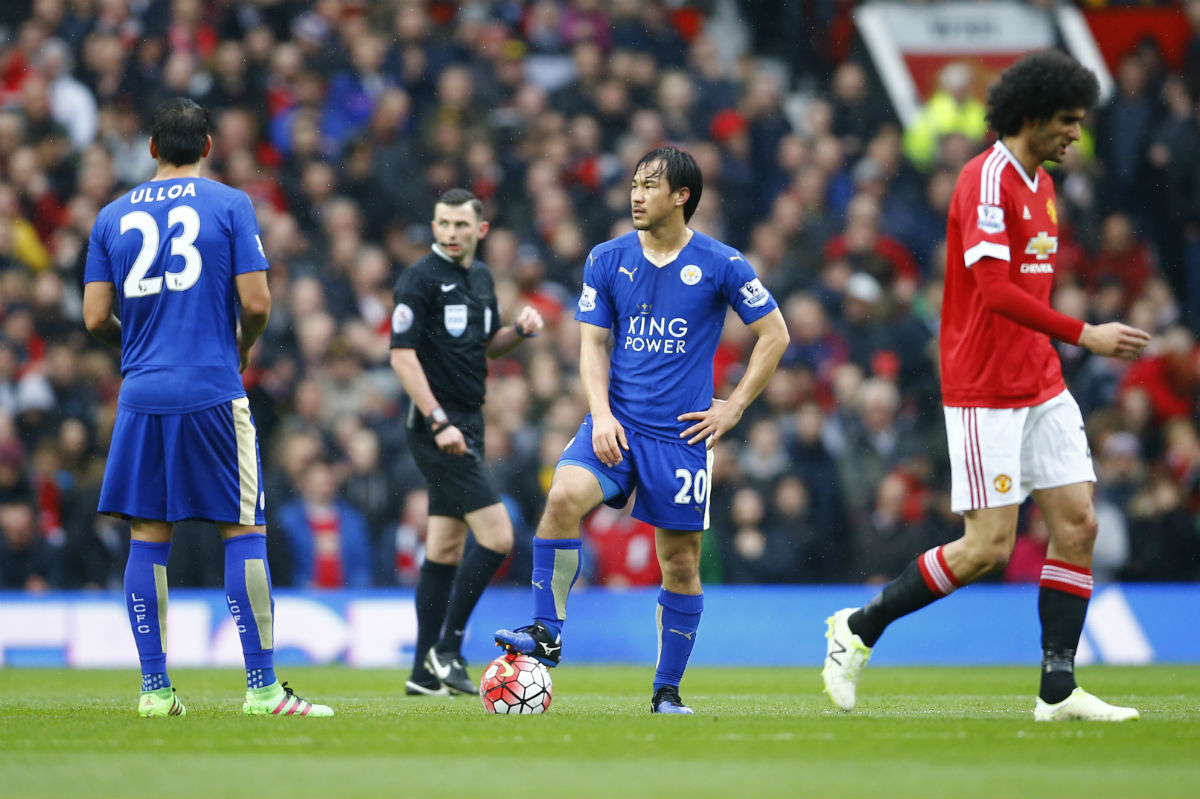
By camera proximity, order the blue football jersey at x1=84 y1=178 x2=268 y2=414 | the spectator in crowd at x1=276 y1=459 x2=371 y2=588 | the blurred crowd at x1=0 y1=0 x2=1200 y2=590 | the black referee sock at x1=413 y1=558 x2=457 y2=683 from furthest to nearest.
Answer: the blurred crowd at x1=0 y1=0 x2=1200 y2=590, the spectator in crowd at x1=276 y1=459 x2=371 y2=588, the black referee sock at x1=413 y1=558 x2=457 y2=683, the blue football jersey at x1=84 y1=178 x2=268 y2=414

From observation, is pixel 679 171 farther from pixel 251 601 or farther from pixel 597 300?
pixel 251 601

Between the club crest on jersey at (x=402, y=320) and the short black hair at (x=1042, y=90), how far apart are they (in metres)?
3.39

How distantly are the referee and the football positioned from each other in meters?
Result: 1.68

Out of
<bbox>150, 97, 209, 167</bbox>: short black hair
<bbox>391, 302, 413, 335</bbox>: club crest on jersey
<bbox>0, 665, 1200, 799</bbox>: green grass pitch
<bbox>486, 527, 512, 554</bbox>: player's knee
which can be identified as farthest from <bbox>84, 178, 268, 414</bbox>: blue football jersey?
<bbox>486, 527, 512, 554</bbox>: player's knee

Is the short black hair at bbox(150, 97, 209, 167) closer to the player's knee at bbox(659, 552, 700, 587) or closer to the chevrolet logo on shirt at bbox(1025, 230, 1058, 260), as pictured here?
the player's knee at bbox(659, 552, 700, 587)

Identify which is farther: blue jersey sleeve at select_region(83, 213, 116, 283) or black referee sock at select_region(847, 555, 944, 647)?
blue jersey sleeve at select_region(83, 213, 116, 283)

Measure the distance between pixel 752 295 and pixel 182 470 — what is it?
8.25 feet

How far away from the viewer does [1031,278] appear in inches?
253

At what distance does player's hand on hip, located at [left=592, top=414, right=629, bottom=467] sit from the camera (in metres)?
6.73

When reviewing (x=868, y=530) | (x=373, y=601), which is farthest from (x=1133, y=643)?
(x=373, y=601)

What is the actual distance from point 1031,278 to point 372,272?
30.4ft

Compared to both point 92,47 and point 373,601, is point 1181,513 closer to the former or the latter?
point 373,601

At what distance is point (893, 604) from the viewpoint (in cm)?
662

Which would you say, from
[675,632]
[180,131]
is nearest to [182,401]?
[180,131]
